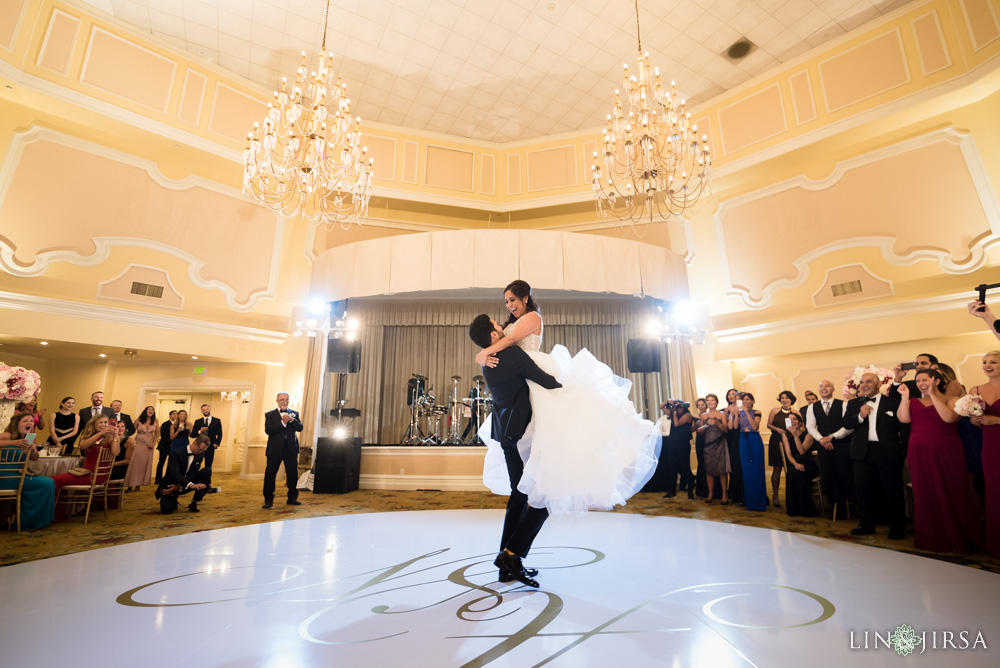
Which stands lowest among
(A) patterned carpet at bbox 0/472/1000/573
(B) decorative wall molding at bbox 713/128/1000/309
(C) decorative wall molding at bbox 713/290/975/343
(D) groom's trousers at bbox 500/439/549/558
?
(A) patterned carpet at bbox 0/472/1000/573

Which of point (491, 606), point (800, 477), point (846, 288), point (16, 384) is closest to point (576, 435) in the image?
point (491, 606)

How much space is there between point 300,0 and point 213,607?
781 centimetres

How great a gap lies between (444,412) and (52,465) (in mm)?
5845

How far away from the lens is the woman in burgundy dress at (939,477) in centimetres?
292

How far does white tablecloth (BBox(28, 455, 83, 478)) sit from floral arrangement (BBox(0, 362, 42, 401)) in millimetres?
863

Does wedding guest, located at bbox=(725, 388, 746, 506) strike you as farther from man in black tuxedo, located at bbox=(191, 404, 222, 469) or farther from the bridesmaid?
man in black tuxedo, located at bbox=(191, 404, 222, 469)

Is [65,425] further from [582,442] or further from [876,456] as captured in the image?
[876,456]

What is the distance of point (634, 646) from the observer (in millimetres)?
1609

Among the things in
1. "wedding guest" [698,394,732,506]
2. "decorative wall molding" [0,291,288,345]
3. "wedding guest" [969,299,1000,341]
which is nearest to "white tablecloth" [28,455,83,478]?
"decorative wall molding" [0,291,288,345]

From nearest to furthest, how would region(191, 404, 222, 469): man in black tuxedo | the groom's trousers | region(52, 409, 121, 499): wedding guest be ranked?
1. the groom's trousers
2. region(52, 409, 121, 499): wedding guest
3. region(191, 404, 222, 469): man in black tuxedo

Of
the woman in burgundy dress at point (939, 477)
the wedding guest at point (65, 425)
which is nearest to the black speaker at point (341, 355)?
the wedding guest at point (65, 425)

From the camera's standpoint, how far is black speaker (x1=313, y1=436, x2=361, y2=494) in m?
6.52

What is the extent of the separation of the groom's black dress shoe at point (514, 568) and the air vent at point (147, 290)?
7666mm

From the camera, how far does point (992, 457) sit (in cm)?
275
